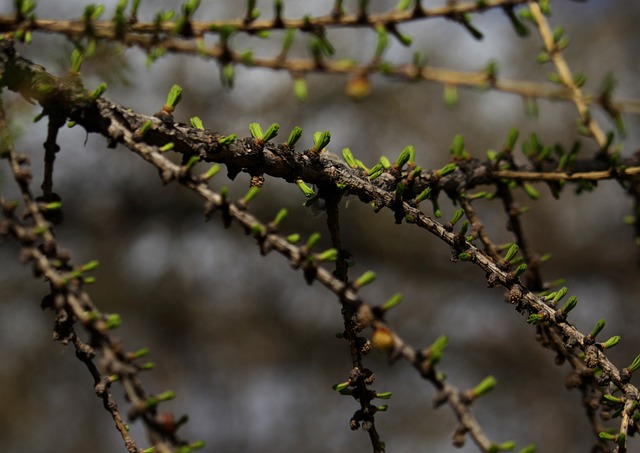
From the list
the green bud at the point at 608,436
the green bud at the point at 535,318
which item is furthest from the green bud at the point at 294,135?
the green bud at the point at 608,436

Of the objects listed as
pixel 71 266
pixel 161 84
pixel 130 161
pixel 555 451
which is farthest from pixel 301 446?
pixel 71 266

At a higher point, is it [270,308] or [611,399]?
[270,308]

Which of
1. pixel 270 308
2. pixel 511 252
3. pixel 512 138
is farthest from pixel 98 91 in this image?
pixel 270 308

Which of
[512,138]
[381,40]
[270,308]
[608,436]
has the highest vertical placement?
[270,308]

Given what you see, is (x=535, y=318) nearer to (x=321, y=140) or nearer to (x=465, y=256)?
(x=465, y=256)

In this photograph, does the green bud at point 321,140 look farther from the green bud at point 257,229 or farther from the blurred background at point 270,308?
the blurred background at point 270,308

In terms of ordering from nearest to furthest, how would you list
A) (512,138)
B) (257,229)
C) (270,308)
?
1. (257,229)
2. (512,138)
3. (270,308)

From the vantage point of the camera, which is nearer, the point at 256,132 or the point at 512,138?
the point at 256,132

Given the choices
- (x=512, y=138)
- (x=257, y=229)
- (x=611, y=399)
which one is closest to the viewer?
(x=257, y=229)

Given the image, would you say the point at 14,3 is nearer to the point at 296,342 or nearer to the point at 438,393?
the point at 438,393
